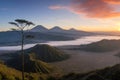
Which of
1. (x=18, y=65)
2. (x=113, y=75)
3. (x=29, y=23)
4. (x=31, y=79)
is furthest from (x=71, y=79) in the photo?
(x=18, y=65)

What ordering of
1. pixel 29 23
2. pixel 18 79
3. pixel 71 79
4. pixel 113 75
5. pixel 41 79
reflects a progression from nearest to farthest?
1. pixel 29 23
2. pixel 113 75
3. pixel 18 79
4. pixel 71 79
5. pixel 41 79

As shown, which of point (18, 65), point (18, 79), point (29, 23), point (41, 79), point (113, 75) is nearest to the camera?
point (29, 23)

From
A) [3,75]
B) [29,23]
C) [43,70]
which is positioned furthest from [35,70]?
[29,23]

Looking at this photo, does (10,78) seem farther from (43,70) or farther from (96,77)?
(43,70)

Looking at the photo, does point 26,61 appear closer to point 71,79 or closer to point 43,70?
point 43,70

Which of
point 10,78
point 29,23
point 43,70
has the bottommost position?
point 43,70

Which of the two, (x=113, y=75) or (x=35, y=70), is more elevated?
(x=113, y=75)

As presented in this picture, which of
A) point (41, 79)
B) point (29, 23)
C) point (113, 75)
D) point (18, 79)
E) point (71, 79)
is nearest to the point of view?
point (29, 23)

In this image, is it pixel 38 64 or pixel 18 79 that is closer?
pixel 18 79

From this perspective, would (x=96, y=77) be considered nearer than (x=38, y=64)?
Yes
